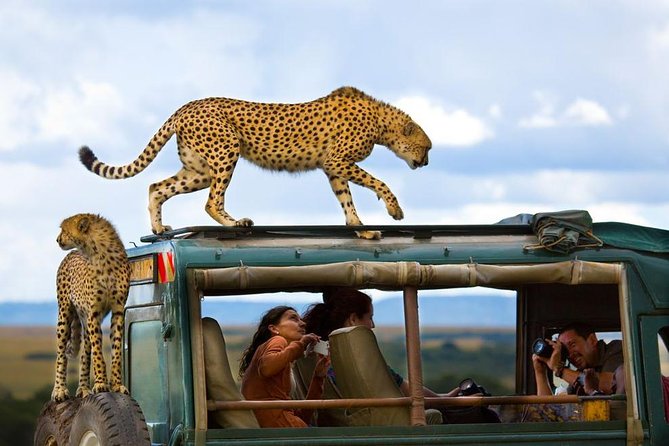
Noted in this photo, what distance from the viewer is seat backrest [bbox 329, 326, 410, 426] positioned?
8.33m

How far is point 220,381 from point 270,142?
1.83 metres

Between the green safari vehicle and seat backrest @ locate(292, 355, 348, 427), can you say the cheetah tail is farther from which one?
seat backrest @ locate(292, 355, 348, 427)

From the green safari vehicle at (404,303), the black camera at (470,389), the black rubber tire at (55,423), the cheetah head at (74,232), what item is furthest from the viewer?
the black camera at (470,389)

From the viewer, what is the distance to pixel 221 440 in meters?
7.87

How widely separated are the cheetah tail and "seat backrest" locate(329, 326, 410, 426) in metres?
1.88

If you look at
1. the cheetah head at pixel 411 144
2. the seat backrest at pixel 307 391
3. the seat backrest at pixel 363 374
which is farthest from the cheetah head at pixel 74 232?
the cheetah head at pixel 411 144

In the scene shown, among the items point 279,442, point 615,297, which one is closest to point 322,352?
point 279,442

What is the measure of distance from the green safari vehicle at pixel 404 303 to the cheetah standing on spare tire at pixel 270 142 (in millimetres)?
547

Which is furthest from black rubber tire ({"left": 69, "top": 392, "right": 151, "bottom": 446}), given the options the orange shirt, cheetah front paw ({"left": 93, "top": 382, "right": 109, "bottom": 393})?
the orange shirt

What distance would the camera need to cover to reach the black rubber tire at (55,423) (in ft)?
28.8

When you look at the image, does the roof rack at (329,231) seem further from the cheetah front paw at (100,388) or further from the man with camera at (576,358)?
the man with camera at (576,358)

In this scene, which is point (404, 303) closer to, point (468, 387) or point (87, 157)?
point (468, 387)

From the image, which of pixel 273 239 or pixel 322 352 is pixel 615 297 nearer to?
pixel 322 352

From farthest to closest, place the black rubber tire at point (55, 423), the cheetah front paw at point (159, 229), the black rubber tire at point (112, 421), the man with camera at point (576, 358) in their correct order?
1. the man with camera at point (576, 358)
2. the cheetah front paw at point (159, 229)
3. the black rubber tire at point (55, 423)
4. the black rubber tire at point (112, 421)
